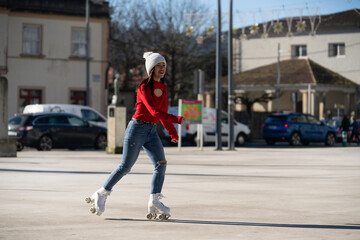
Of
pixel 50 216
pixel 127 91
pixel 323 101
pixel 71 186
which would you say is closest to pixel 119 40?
pixel 127 91

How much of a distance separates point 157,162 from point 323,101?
5217 cm

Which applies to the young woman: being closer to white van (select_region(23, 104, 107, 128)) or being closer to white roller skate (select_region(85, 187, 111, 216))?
white roller skate (select_region(85, 187, 111, 216))

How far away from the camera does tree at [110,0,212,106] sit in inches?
2170

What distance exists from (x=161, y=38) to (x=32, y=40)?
15.2 metres

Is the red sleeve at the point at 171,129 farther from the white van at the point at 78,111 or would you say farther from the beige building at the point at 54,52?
the beige building at the point at 54,52

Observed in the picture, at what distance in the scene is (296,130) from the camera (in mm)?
34875

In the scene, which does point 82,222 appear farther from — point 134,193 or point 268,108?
point 268,108

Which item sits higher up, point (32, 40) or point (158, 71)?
point (32, 40)

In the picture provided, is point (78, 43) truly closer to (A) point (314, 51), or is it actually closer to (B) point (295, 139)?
(B) point (295, 139)

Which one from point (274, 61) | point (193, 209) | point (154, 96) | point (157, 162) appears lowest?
point (193, 209)

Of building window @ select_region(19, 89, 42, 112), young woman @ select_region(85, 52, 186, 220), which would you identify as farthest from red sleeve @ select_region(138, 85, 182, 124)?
building window @ select_region(19, 89, 42, 112)

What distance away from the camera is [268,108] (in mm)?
61969

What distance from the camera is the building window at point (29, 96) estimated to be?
135 feet

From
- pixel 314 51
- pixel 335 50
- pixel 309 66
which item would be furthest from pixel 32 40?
pixel 335 50
